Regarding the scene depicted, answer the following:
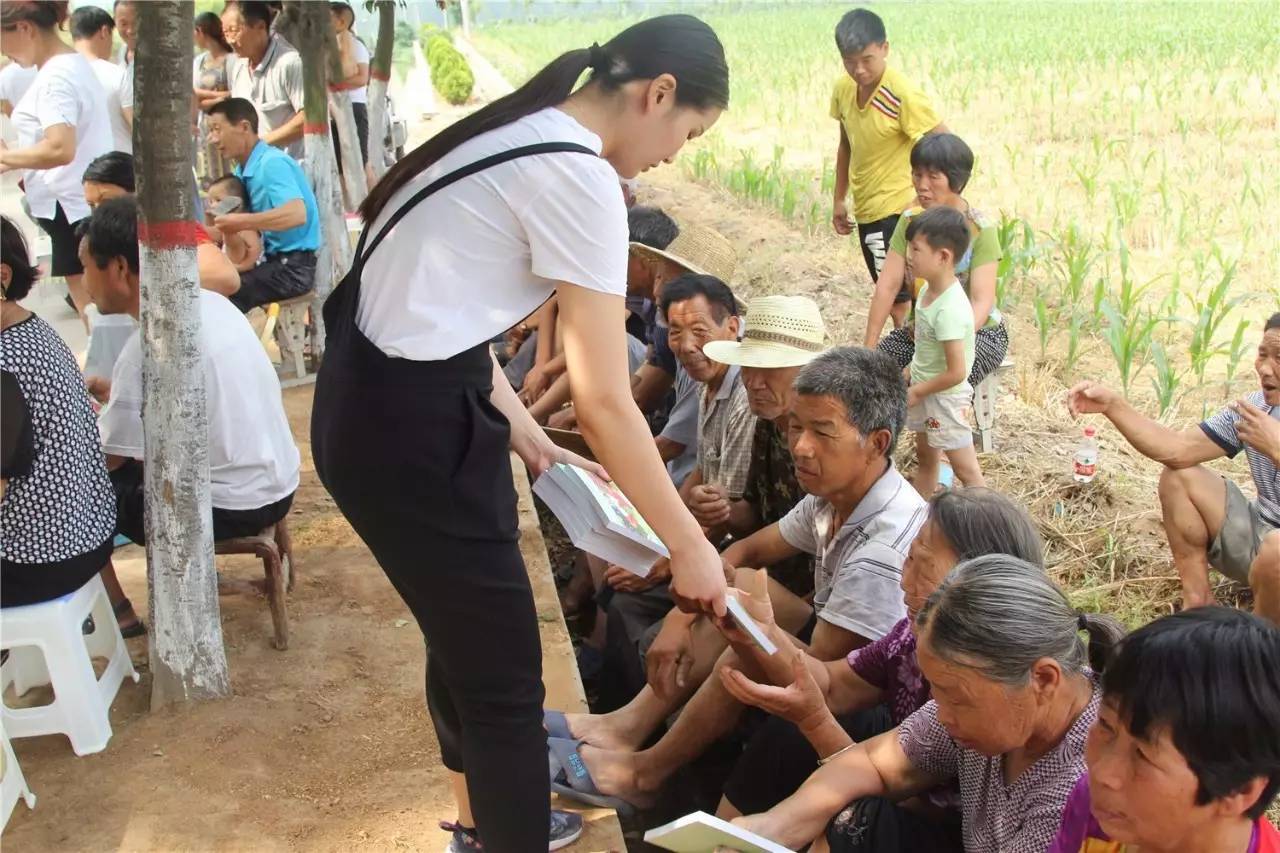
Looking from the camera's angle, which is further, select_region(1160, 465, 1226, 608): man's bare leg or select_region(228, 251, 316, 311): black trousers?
select_region(228, 251, 316, 311): black trousers

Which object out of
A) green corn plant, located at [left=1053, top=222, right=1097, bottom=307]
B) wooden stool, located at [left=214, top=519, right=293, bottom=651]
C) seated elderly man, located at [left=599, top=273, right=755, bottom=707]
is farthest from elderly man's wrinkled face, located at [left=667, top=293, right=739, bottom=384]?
green corn plant, located at [left=1053, top=222, right=1097, bottom=307]

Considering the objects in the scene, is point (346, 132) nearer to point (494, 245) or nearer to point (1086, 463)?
point (1086, 463)

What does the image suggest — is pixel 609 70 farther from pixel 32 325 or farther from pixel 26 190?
pixel 26 190

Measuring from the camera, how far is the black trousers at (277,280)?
16.7 feet

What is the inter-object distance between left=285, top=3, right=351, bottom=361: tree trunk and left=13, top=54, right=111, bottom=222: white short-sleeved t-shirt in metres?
0.91

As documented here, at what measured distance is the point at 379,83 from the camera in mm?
7680

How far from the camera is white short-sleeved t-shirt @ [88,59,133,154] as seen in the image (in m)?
5.38

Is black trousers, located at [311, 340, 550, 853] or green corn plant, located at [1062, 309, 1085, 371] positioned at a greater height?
black trousers, located at [311, 340, 550, 853]

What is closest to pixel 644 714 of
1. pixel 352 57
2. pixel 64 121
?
pixel 64 121

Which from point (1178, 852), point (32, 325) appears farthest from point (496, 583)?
point (32, 325)

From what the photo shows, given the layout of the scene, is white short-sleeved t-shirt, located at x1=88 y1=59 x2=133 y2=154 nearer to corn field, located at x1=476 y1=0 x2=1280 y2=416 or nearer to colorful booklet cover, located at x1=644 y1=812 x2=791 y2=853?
corn field, located at x1=476 y1=0 x2=1280 y2=416

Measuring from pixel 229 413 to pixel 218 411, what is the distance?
0.09 feet

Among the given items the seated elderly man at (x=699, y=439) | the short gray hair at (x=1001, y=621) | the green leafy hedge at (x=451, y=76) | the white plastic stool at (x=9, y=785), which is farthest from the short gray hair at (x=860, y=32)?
the green leafy hedge at (x=451, y=76)

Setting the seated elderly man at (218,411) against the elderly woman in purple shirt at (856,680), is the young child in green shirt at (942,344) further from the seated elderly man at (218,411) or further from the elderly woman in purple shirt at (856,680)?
the seated elderly man at (218,411)
